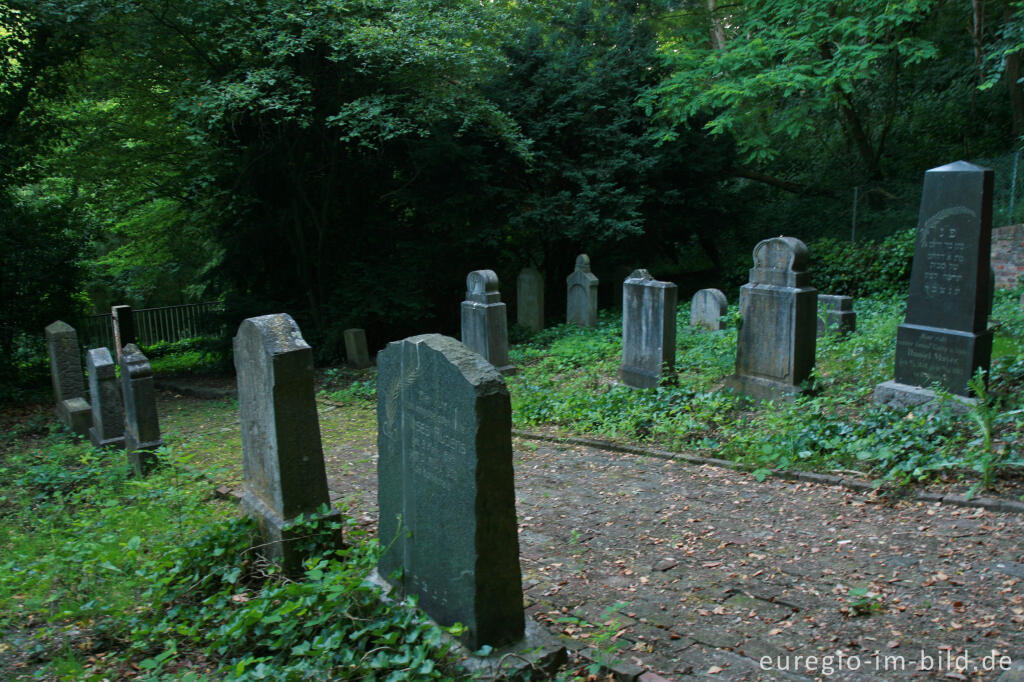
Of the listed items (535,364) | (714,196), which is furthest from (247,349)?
(714,196)

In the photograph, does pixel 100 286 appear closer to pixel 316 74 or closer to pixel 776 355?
pixel 316 74

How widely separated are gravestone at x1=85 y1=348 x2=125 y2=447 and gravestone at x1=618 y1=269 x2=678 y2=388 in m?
6.44

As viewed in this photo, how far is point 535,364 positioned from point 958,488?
7924 millimetres

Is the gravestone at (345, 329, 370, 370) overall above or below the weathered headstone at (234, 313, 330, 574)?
below

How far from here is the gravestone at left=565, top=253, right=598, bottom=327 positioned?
54.4 feet

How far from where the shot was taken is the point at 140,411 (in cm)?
764

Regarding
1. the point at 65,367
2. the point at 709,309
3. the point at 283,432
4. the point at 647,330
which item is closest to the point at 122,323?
the point at 65,367

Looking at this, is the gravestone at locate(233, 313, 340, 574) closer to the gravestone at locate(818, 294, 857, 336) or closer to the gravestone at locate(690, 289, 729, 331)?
the gravestone at locate(818, 294, 857, 336)

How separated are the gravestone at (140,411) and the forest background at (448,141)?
6.03 m

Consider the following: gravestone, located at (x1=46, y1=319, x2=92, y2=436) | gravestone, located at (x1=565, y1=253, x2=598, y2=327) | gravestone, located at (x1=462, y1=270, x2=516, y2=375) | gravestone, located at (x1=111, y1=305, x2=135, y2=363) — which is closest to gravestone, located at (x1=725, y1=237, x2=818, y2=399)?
gravestone, located at (x1=462, y1=270, x2=516, y2=375)

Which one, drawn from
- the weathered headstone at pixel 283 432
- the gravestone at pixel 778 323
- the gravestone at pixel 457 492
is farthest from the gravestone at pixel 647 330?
the gravestone at pixel 457 492

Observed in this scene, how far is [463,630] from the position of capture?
328cm

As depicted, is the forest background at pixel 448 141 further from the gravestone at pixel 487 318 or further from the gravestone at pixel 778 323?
the gravestone at pixel 778 323

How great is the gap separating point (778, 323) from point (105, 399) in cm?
800
